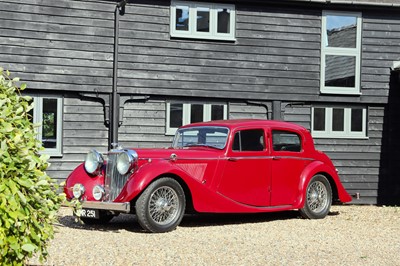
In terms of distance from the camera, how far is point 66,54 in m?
13.1

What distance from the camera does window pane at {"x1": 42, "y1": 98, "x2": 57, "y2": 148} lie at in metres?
13.1

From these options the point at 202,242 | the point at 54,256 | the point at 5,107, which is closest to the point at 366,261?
the point at 202,242

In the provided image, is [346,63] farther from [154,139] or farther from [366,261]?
[366,261]

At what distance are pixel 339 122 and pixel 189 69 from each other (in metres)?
3.71

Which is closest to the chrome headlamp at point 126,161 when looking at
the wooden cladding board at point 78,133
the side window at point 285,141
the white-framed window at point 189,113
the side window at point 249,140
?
the side window at point 249,140

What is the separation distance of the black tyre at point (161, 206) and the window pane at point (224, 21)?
5.98 meters

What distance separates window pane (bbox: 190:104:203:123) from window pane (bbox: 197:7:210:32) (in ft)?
5.24

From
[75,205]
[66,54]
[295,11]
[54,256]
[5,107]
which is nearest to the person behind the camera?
[5,107]

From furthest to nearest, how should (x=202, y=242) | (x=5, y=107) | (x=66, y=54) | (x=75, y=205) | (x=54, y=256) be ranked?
1. (x=66, y=54)
2. (x=202, y=242)
3. (x=54, y=256)
4. (x=75, y=205)
5. (x=5, y=107)

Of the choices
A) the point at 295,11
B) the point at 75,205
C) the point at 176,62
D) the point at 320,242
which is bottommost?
the point at 320,242

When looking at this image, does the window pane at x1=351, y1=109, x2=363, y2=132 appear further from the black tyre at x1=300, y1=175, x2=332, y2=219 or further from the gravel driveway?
the black tyre at x1=300, y1=175, x2=332, y2=219

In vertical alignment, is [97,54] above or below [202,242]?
above

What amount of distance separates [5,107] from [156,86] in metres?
9.23

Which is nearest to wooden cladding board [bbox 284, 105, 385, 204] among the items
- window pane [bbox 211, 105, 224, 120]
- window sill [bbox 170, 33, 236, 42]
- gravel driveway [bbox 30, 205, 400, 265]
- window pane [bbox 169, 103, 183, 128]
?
window pane [bbox 211, 105, 224, 120]
